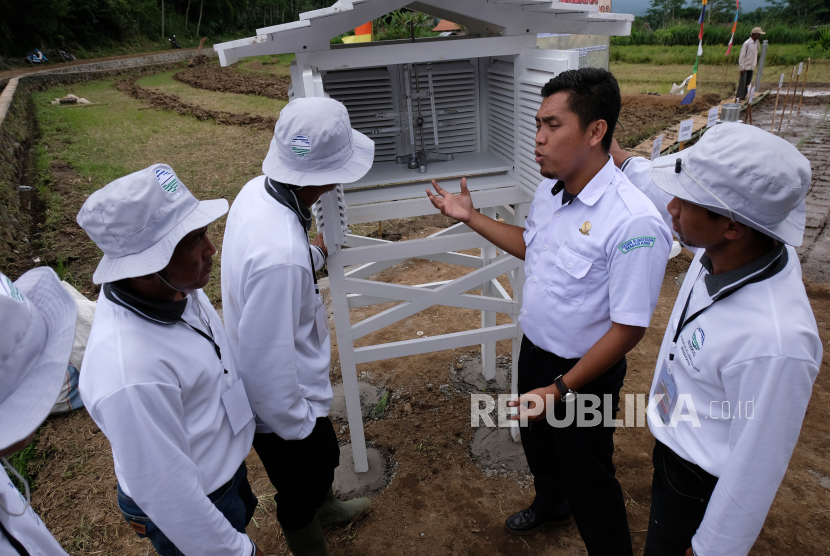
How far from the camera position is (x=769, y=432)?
1.31 meters

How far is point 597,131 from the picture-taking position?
1990mm

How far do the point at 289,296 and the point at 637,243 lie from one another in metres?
1.27

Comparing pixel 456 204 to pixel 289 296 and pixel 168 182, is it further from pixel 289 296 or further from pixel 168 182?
pixel 168 182

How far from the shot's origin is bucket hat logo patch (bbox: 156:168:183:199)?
4.78ft

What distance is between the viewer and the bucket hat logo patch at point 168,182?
1.46m

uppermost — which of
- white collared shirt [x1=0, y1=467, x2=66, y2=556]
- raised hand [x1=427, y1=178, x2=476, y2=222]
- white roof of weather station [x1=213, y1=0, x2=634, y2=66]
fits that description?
white roof of weather station [x1=213, y1=0, x2=634, y2=66]

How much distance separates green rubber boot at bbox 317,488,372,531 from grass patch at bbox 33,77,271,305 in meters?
2.95

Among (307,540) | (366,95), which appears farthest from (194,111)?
(307,540)

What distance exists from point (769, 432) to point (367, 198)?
2086 mm

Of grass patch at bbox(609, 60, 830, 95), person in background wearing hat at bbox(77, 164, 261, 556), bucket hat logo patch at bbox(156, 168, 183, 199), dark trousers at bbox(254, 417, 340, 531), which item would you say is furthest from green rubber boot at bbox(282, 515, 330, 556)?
grass patch at bbox(609, 60, 830, 95)

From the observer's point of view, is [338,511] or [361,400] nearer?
[338,511]

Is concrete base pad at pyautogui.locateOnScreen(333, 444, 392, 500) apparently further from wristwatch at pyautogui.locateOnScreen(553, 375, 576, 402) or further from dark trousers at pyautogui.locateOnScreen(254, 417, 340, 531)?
wristwatch at pyautogui.locateOnScreen(553, 375, 576, 402)

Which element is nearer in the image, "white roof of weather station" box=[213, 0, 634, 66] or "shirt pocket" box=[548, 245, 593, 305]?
"shirt pocket" box=[548, 245, 593, 305]

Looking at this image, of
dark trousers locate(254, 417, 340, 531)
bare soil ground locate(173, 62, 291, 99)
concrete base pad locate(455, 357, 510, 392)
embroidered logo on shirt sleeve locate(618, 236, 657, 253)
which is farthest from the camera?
bare soil ground locate(173, 62, 291, 99)
